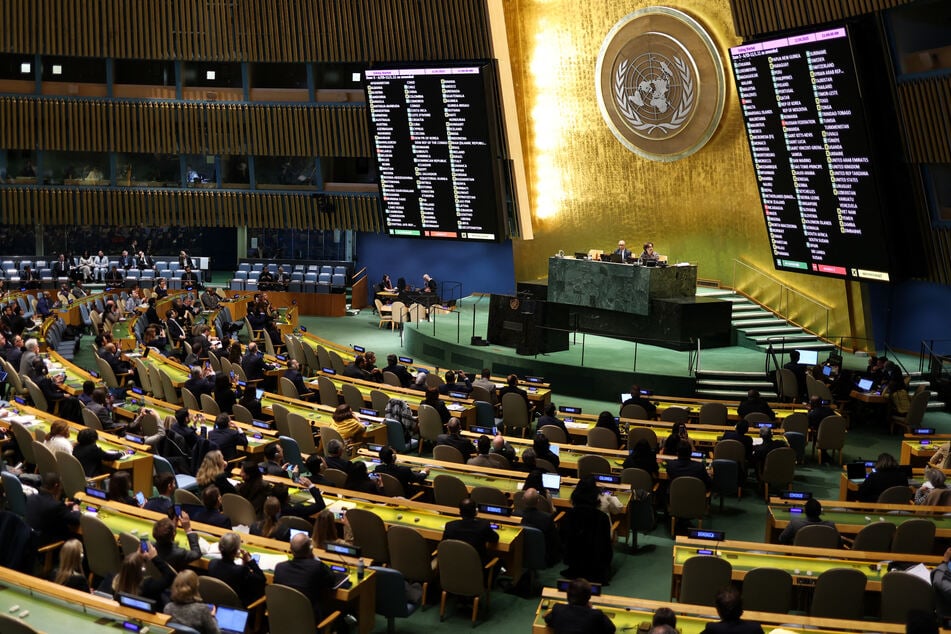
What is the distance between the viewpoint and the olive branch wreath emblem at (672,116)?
2128cm

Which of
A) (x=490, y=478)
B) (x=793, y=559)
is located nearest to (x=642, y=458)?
(x=490, y=478)

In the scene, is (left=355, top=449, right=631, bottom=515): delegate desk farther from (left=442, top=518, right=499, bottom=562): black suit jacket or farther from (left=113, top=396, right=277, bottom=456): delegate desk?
(left=442, top=518, right=499, bottom=562): black suit jacket

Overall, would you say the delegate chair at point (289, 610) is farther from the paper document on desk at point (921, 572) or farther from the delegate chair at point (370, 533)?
the paper document on desk at point (921, 572)

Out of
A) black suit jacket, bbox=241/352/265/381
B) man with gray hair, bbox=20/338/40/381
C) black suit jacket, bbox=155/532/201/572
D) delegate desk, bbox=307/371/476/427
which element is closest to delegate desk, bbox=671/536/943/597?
black suit jacket, bbox=155/532/201/572

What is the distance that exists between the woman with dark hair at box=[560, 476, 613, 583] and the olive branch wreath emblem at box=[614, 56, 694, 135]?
14.4 meters

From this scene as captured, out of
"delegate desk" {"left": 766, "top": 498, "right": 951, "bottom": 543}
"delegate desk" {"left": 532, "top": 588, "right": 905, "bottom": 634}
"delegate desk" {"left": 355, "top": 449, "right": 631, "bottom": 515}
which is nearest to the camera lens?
"delegate desk" {"left": 532, "top": 588, "right": 905, "bottom": 634}

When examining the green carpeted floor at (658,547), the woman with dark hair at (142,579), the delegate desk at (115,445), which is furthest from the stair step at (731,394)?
the woman with dark hair at (142,579)

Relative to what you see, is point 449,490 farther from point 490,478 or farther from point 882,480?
point 882,480

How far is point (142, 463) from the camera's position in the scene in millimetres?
10133

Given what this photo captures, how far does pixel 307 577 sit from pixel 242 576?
47cm

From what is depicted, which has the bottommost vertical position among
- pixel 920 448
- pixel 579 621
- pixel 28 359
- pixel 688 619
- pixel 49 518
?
pixel 688 619

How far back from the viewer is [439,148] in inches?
890

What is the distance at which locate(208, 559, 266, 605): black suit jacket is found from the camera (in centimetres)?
693

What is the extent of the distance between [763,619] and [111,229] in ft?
92.9
